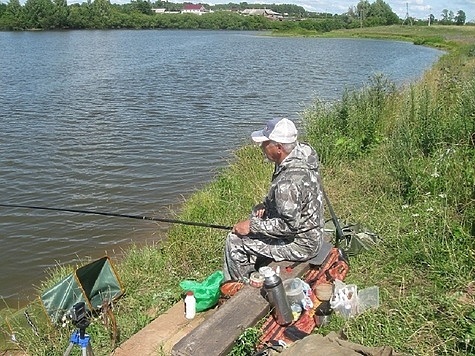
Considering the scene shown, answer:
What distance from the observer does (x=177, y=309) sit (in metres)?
4.59

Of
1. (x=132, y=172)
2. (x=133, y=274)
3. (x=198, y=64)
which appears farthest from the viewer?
(x=198, y=64)

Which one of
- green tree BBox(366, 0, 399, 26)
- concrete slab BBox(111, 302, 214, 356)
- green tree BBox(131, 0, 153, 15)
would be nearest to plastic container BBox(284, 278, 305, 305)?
concrete slab BBox(111, 302, 214, 356)

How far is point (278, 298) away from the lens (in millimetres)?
3705

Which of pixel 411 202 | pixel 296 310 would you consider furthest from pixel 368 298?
pixel 411 202

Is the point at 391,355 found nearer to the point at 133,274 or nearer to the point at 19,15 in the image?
the point at 133,274

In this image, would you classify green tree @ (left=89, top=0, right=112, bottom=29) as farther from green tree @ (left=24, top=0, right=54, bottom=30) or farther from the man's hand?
the man's hand

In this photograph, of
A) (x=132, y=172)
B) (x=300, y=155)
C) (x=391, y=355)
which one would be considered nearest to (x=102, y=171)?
(x=132, y=172)

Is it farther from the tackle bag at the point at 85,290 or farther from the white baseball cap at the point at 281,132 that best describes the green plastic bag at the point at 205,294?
the white baseball cap at the point at 281,132

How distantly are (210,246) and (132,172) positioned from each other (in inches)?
213

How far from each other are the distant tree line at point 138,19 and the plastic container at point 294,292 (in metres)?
88.0

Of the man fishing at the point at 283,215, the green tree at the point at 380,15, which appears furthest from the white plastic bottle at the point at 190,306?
the green tree at the point at 380,15

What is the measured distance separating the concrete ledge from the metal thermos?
0.08m

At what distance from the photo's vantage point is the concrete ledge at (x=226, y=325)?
10.8ft

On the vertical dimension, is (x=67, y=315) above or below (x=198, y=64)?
below
